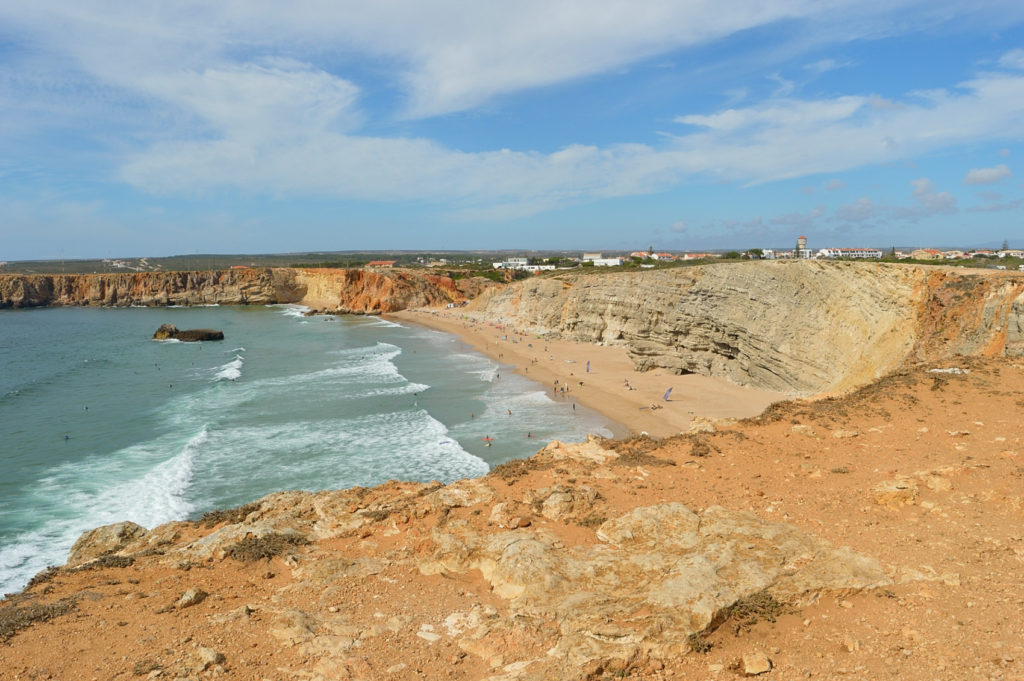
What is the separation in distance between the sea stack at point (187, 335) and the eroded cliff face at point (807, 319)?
44272mm

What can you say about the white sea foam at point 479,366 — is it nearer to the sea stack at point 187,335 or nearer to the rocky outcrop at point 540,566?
the rocky outcrop at point 540,566

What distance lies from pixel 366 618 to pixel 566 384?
31273 millimetres

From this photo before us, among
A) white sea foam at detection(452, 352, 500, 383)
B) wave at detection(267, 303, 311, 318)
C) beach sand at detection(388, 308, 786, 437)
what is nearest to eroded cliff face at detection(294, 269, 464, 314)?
wave at detection(267, 303, 311, 318)

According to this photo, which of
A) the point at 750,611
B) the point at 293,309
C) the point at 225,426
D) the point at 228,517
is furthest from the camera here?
the point at 293,309

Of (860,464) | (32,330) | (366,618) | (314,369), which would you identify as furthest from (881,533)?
(32,330)

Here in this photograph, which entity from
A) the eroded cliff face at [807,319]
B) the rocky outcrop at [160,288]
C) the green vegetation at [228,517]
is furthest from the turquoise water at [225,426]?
the rocky outcrop at [160,288]

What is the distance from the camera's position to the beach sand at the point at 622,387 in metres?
28.7

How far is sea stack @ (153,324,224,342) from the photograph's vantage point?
203 ft

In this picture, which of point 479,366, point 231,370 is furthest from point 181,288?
point 479,366

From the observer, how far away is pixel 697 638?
5.74 m

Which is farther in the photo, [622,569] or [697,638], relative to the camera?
[622,569]

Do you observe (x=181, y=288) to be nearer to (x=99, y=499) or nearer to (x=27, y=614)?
(x=99, y=499)

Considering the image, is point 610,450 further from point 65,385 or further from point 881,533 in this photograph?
point 65,385

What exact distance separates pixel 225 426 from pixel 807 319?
3066cm
